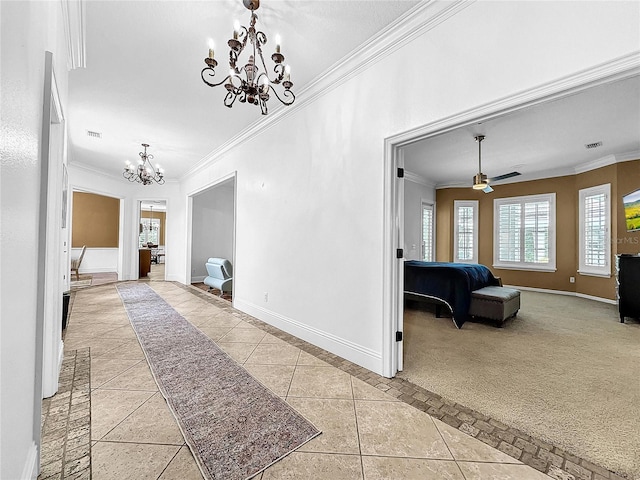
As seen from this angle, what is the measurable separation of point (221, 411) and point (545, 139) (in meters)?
5.91

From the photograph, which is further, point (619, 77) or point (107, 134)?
point (107, 134)

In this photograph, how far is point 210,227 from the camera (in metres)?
8.26

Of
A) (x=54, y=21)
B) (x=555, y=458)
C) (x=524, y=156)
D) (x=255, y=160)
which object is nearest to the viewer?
(x=555, y=458)

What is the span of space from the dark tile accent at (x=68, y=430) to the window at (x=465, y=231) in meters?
7.86

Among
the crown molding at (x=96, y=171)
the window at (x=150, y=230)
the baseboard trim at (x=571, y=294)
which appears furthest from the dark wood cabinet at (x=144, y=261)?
the baseboard trim at (x=571, y=294)

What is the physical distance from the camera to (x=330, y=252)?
3012mm

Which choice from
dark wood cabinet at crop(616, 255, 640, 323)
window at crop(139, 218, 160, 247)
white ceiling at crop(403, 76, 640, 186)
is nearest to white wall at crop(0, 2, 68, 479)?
white ceiling at crop(403, 76, 640, 186)

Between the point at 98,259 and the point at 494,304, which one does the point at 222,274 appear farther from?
the point at 98,259

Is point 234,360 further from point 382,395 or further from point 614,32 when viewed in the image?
point 614,32

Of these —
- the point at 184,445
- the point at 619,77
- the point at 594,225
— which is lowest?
the point at 184,445

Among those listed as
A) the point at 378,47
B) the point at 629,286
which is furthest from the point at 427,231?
the point at 378,47

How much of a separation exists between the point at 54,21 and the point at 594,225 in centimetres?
831

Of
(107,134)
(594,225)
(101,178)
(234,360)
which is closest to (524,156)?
(594,225)

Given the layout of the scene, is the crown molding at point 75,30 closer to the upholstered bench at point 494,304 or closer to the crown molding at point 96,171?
the crown molding at point 96,171
